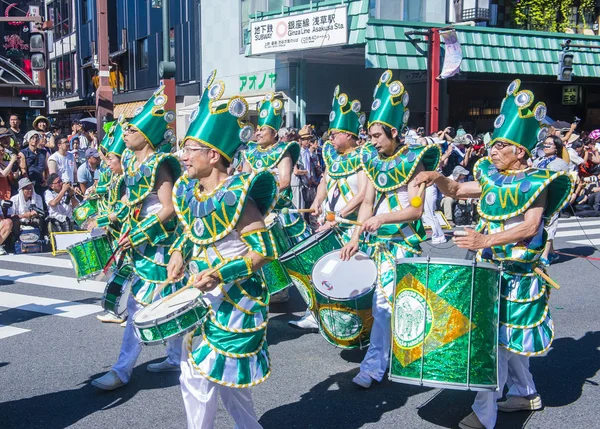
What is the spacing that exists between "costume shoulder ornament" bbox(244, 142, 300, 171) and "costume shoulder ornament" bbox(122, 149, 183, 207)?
257cm

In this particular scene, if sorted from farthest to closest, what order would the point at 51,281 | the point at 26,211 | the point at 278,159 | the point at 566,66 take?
the point at 566,66 < the point at 26,211 < the point at 51,281 < the point at 278,159

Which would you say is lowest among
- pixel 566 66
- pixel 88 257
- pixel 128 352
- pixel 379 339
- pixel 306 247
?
pixel 128 352

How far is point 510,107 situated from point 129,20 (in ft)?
103

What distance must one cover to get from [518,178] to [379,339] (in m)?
1.60

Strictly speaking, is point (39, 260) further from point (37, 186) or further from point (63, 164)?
point (63, 164)

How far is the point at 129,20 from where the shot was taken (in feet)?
110

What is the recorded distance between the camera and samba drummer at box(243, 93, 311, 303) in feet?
24.7

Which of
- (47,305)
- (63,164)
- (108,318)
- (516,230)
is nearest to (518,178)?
(516,230)

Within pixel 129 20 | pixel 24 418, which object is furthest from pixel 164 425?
pixel 129 20


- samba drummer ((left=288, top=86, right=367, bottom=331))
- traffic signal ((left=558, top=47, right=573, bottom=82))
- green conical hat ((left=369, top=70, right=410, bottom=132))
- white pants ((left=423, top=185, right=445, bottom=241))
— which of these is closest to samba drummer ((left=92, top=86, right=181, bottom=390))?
green conical hat ((left=369, top=70, right=410, bottom=132))

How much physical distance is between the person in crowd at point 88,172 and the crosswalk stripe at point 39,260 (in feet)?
6.63

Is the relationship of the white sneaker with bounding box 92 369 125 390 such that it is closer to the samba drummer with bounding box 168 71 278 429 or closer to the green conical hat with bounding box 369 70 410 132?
the samba drummer with bounding box 168 71 278 429

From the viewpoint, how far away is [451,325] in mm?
4051

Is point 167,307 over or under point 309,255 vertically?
over
